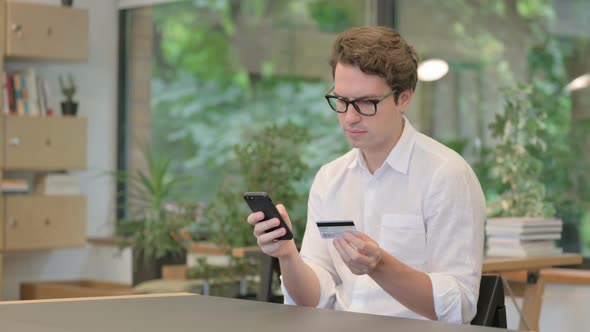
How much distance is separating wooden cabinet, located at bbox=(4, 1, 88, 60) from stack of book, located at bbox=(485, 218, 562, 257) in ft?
9.93

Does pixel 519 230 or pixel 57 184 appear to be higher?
pixel 57 184

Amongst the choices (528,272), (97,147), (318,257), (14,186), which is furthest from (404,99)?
(97,147)

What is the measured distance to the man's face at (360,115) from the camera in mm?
2299

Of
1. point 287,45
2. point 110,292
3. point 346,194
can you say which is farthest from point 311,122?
point 346,194

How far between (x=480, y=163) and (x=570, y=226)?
0.51 meters

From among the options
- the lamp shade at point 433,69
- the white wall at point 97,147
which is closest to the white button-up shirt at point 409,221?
the lamp shade at point 433,69

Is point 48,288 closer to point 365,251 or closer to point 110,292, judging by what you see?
point 110,292

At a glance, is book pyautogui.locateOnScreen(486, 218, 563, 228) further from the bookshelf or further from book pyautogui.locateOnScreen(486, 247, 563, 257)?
the bookshelf

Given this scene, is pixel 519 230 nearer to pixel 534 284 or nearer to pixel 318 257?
pixel 534 284

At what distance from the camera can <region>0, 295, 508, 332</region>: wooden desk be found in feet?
5.63

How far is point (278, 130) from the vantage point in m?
4.90

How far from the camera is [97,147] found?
6465mm

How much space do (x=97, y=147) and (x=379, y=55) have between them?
14.4 ft

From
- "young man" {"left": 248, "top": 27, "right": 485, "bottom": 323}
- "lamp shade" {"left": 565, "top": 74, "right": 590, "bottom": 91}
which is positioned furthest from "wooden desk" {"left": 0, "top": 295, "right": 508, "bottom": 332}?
"lamp shade" {"left": 565, "top": 74, "right": 590, "bottom": 91}
